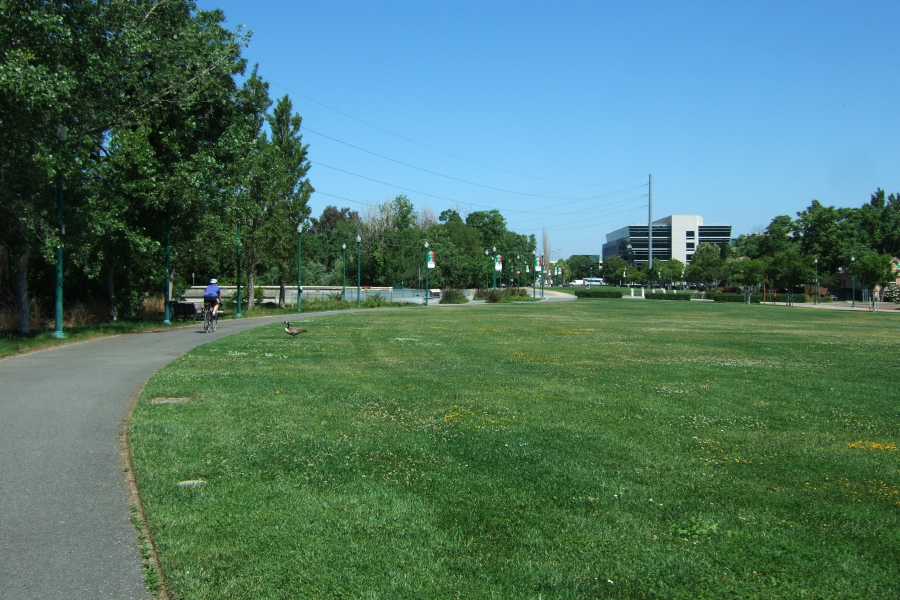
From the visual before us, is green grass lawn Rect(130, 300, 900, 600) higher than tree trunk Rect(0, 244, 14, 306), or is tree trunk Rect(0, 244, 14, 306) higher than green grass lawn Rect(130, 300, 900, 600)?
tree trunk Rect(0, 244, 14, 306)

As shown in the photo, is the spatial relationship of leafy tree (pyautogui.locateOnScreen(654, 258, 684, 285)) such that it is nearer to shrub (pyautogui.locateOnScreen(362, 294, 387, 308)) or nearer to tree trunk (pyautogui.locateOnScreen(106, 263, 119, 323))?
shrub (pyautogui.locateOnScreen(362, 294, 387, 308))

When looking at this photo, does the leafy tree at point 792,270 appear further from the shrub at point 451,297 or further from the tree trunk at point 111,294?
the tree trunk at point 111,294

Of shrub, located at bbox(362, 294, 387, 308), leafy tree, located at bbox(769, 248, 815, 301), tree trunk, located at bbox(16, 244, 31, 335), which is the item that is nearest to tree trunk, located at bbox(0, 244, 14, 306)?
tree trunk, located at bbox(16, 244, 31, 335)

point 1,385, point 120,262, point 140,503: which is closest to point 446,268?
point 120,262

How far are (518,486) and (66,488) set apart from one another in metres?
4.11

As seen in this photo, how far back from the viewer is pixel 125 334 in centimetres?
2405

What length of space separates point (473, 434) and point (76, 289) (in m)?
26.3

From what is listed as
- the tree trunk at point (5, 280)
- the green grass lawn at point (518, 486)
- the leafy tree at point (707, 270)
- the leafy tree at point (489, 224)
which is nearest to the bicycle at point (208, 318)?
the tree trunk at point (5, 280)

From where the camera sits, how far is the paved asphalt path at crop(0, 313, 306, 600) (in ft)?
15.2

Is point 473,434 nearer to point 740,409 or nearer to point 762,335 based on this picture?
point 740,409

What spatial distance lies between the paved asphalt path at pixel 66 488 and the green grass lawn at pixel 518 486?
308 mm

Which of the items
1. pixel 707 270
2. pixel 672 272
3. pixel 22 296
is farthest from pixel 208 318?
pixel 672 272

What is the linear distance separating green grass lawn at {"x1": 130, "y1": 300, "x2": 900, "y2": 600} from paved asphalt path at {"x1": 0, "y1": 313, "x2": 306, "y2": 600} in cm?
31

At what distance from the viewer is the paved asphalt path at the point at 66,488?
4.63 meters
